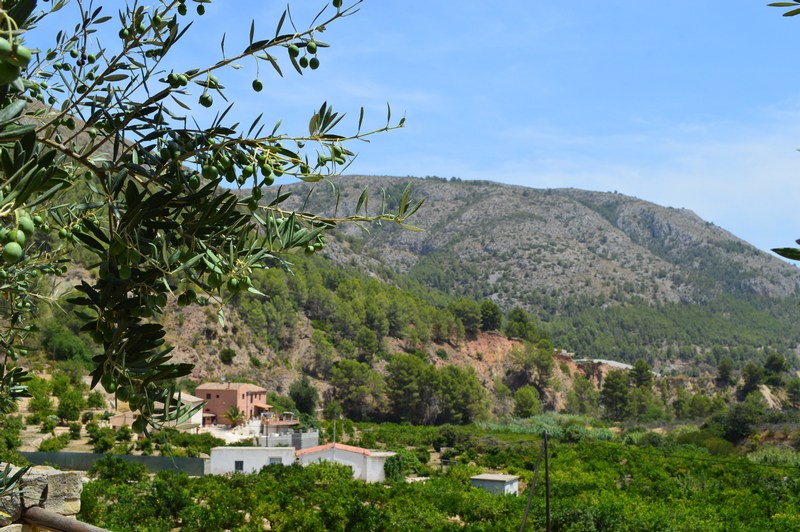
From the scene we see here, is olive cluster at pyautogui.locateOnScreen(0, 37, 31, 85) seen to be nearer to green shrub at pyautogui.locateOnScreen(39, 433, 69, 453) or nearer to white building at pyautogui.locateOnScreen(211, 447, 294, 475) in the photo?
white building at pyautogui.locateOnScreen(211, 447, 294, 475)

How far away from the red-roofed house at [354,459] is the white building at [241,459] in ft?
4.03

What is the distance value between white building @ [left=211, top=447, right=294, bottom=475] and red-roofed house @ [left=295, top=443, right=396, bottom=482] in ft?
4.03

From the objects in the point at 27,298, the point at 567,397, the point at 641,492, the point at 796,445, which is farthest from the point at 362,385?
the point at 27,298

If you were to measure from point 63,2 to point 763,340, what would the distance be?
120 meters

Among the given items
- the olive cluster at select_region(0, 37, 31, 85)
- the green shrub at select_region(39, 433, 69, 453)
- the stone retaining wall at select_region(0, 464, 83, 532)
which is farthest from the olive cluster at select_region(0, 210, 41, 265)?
the green shrub at select_region(39, 433, 69, 453)

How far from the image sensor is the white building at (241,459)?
85.3 feet

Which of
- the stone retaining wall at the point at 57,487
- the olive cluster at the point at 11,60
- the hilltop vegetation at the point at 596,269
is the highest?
the hilltop vegetation at the point at 596,269

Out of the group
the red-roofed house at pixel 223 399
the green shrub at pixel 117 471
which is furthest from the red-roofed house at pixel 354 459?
the red-roofed house at pixel 223 399

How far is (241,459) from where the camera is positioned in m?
26.3

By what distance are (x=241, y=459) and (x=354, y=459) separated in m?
4.10

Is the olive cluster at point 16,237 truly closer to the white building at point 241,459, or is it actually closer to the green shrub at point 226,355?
the white building at point 241,459

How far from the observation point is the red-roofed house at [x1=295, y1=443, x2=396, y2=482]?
88.7 feet

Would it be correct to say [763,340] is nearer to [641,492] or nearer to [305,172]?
[641,492]

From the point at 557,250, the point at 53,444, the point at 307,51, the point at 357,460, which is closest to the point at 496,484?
the point at 357,460
